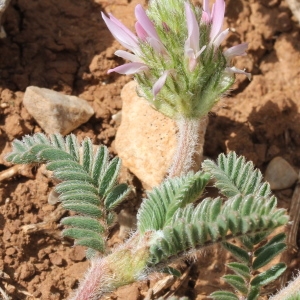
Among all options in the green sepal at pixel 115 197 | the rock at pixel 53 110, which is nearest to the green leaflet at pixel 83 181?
the green sepal at pixel 115 197

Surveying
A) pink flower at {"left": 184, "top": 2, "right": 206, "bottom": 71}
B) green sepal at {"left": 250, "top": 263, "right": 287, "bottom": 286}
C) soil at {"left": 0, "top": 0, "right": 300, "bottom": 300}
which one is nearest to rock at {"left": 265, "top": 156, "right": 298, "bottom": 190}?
soil at {"left": 0, "top": 0, "right": 300, "bottom": 300}

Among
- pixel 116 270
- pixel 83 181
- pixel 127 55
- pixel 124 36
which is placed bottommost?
pixel 116 270

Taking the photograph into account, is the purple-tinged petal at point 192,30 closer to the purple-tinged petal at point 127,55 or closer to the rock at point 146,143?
the purple-tinged petal at point 127,55

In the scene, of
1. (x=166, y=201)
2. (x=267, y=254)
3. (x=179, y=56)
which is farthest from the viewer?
(x=179, y=56)

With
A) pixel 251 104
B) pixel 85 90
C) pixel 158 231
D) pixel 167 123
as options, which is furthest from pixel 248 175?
pixel 85 90

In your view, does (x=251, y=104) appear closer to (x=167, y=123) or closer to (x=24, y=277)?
(x=167, y=123)

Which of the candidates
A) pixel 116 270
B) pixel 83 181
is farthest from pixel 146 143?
pixel 116 270

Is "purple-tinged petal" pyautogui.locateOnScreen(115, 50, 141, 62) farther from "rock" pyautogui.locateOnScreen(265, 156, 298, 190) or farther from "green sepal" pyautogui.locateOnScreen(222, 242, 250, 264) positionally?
"rock" pyautogui.locateOnScreen(265, 156, 298, 190)

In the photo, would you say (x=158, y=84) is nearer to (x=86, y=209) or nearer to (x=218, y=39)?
(x=218, y=39)
